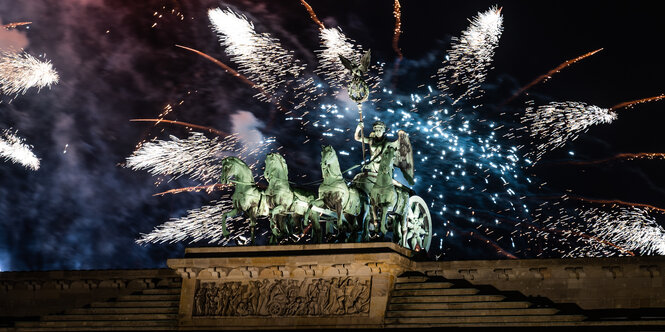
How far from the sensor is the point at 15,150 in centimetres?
3281

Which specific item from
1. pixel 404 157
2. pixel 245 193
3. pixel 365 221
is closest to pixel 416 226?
pixel 365 221

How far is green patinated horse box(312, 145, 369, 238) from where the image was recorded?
24.6 meters

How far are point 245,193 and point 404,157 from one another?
3.67 m

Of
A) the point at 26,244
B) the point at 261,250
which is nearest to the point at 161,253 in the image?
the point at 26,244

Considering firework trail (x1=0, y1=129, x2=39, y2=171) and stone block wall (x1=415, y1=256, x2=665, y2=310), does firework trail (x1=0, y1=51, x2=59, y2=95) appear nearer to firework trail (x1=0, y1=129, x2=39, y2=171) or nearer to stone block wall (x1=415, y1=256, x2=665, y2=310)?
firework trail (x1=0, y1=129, x2=39, y2=171)

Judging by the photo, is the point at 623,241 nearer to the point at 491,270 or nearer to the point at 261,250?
the point at 491,270

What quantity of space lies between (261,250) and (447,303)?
4.29 m

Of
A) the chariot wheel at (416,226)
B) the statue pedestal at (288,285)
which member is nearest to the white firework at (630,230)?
the chariot wheel at (416,226)

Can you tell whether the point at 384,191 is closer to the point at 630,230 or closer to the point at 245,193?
the point at 245,193

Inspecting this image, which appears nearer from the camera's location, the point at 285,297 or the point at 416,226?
the point at 285,297

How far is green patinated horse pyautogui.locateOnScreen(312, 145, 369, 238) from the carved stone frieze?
1364 millimetres

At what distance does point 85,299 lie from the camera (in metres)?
26.9

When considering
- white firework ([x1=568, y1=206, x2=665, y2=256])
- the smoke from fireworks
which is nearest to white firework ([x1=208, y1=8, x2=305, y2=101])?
the smoke from fireworks

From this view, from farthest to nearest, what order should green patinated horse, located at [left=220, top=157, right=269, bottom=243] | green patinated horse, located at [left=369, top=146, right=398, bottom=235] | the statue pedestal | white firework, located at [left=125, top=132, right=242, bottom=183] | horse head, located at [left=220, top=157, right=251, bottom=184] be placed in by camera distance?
white firework, located at [left=125, top=132, right=242, bottom=183]
horse head, located at [left=220, top=157, right=251, bottom=184]
green patinated horse, located at [left=220, top=157, right=269, bottom=243]
green patinated horse, located at [left=369, top=146, right=398, bottom=235]
the statue pedestal
